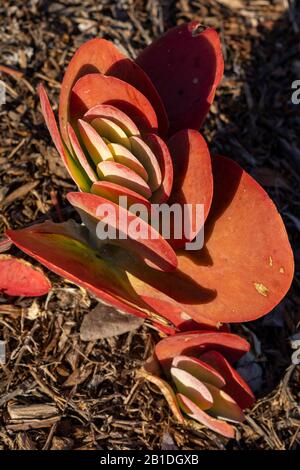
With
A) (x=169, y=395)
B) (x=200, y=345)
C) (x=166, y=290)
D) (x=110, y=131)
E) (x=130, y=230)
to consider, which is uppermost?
(x=110, y=131)

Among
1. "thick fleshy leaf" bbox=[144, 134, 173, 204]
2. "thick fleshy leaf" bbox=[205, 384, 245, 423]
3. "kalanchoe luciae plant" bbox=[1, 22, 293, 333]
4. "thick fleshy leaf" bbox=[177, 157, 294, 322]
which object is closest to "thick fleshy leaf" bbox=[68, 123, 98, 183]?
"kalanchoe luciae plant" bbox=[1, 22, 293, 333]

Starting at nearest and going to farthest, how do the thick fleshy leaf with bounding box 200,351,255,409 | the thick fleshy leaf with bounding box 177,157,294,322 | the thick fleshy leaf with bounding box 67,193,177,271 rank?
the thick fleshy leaf with bounding box 67,193,177,271 → the thick fleshy leaf with bounding box 177,157,294,322 → the thick fleshy leaf with bounding box 200,351,255,409

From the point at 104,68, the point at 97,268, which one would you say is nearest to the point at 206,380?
the point at 97,268

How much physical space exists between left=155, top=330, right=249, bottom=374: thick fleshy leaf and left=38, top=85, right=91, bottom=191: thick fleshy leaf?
340 mm

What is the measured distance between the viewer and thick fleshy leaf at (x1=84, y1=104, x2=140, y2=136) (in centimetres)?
104

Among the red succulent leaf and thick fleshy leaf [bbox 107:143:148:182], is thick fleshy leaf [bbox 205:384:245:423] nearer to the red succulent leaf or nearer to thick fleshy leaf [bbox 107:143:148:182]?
the red succulent leaf

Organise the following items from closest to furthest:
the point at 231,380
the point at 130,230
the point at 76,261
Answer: the point at 130,230
the point at 76,261
the point at 231,380

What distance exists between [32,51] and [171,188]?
69 centimetres

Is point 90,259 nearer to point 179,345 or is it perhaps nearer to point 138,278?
point 138,278

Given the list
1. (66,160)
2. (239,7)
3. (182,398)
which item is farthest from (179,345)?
(239,7)

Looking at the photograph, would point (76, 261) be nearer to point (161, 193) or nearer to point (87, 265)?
point (87, 265)

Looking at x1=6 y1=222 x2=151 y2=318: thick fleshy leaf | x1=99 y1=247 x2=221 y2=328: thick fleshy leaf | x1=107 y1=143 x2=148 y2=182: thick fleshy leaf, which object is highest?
x1=107 y1=143 x2=148 y2=182: thick fleshy leaf

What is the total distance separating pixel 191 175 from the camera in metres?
1.10

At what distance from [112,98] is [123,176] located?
15 cm
